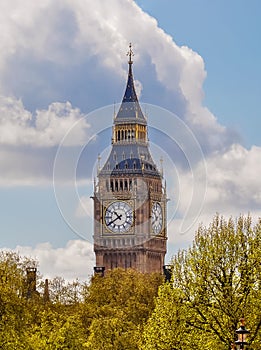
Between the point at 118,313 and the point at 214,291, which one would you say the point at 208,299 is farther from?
the point at 118,313

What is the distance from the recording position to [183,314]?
117 metres

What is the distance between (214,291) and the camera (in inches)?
4532

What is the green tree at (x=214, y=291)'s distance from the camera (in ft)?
370

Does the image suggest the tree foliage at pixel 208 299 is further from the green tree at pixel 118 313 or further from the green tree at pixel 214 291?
the green tree at pixel 118 313

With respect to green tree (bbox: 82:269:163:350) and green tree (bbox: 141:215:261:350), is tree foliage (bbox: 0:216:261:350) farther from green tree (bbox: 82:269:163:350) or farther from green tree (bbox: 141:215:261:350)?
green tree (bbox: 82:269:163:350)

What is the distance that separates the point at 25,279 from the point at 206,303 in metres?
61.4

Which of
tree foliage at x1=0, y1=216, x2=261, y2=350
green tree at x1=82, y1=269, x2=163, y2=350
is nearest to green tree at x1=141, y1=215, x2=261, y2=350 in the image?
tree foliage at x1=0, y1=216, x2=261, y2=350

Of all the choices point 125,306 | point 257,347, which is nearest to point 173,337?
point 257,347

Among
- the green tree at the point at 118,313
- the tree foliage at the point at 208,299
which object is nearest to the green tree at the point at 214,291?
the tree foliage at the point at 208,299

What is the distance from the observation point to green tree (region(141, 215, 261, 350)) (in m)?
113

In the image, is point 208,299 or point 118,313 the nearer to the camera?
point 208,299

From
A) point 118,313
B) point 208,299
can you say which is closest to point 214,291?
point 208,299

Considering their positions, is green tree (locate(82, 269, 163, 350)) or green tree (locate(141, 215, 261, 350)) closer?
green tree (locate(141, 215, 261, 350))

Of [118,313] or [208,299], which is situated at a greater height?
[118,313]
